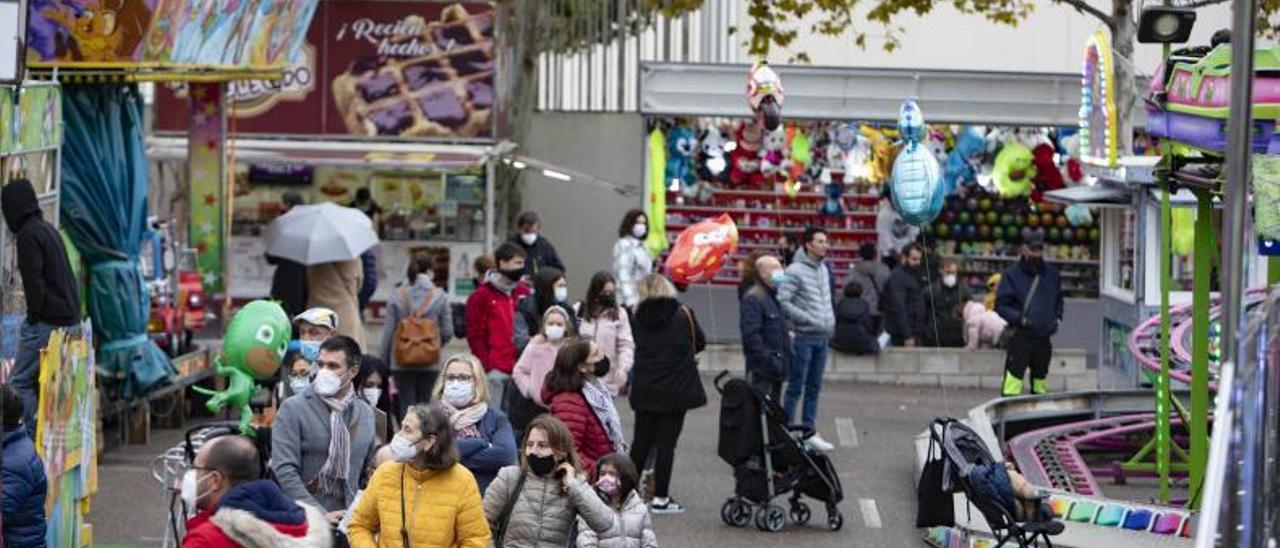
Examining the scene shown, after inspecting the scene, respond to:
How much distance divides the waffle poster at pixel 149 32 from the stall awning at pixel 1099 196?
7.08 meters

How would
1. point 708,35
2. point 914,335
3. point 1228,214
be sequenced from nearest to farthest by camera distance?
point 1228,214 < point 914,335 < point 708,35

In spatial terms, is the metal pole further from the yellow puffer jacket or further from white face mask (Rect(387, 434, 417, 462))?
white face mask (Rect(387, 434, 417, 462))

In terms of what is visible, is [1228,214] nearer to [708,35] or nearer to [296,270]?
[296,270]

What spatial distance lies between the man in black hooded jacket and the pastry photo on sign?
42.4 feet

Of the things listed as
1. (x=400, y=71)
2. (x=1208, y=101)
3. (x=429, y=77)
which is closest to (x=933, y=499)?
(x=1208, y=101)

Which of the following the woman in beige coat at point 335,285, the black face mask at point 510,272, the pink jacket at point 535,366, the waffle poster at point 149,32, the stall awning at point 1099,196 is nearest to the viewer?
the pink jacket at point 535,366

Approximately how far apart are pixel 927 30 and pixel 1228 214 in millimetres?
27745

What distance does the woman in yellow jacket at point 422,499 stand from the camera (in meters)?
9.62

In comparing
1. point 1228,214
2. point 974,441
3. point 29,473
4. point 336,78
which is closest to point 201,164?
→ point 336,78

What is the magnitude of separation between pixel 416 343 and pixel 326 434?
6.99 meters

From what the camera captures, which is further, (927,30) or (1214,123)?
(927,30)

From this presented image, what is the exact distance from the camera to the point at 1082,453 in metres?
19.5

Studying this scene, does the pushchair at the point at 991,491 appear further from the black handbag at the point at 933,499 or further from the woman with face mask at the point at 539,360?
the woman with face mask at the point at 539,360

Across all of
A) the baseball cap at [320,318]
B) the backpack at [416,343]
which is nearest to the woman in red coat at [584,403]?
the baseball cap at [320,318]
